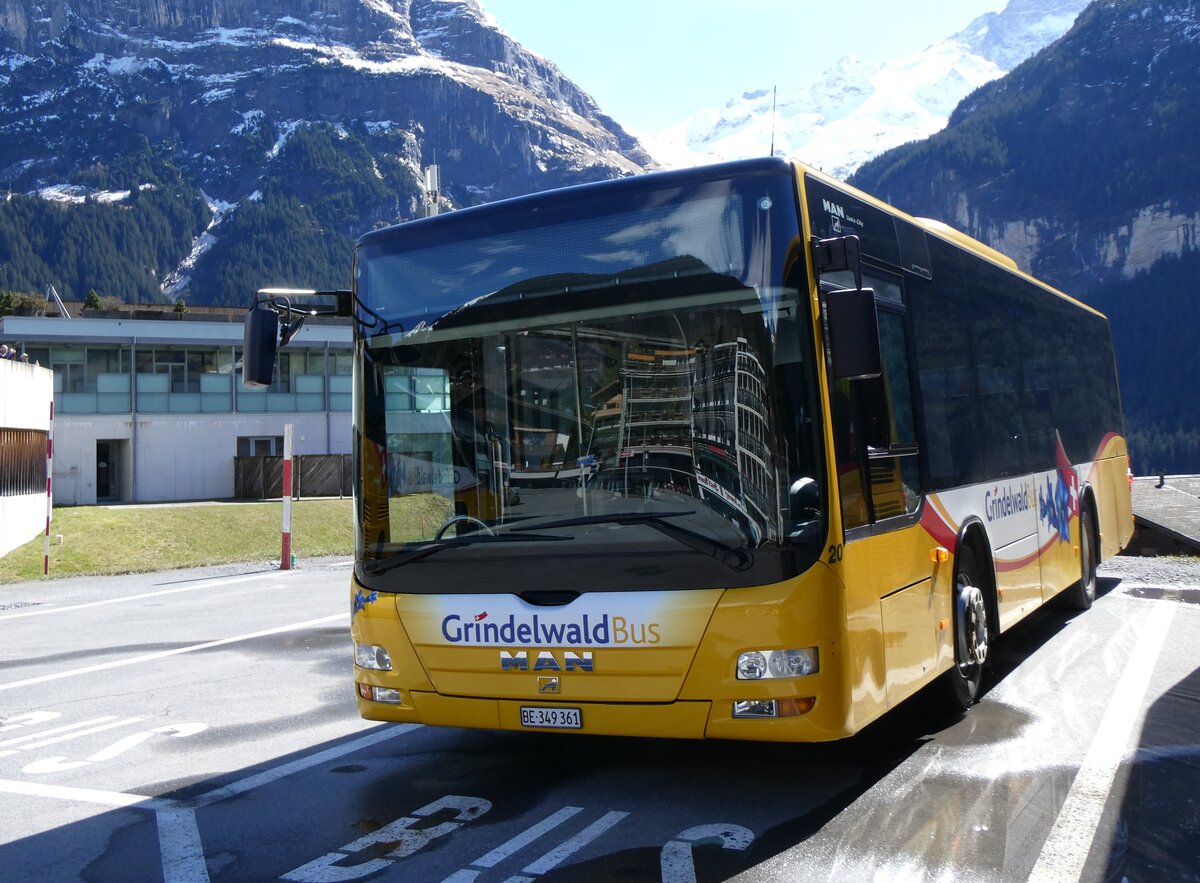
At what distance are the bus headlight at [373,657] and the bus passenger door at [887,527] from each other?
2.33m

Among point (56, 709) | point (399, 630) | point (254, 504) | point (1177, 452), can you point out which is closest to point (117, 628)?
point (56, 709)

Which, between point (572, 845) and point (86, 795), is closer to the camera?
point (572, 845)

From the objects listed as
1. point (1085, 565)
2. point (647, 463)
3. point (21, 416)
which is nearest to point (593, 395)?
point (647, 463)

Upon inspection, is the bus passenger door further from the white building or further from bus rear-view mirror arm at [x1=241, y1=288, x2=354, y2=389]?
the white building

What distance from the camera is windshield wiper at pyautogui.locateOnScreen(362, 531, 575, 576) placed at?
5.61 meters

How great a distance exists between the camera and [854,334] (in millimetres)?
5203

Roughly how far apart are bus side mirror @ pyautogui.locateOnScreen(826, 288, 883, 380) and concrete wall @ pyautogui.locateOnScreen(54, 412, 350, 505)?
41952mm

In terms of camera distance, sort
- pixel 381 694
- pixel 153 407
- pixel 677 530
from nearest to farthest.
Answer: pixel 677 530
pixel 381 694
pixel 153 407

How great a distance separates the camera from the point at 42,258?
610 feet

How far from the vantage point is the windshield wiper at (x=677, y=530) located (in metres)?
5.21

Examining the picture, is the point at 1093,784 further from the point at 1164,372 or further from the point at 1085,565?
the point at 1164,372

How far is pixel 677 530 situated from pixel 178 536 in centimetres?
2815

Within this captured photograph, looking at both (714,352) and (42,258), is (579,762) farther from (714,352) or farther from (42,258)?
(42,258)

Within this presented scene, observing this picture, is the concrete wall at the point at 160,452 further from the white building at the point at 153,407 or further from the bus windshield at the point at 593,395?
the bus windshield at the point at 593,395
